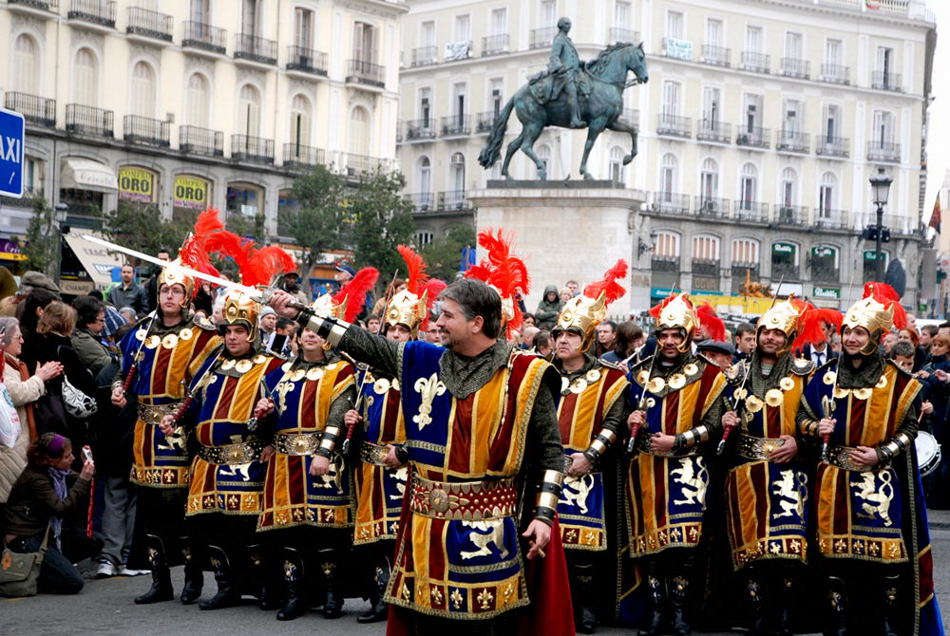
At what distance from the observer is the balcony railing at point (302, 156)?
4847 centimetres

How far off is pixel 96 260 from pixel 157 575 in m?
20.4

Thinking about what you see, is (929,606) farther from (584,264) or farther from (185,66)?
(185,66)

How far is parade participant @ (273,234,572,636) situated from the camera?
595 centimetres

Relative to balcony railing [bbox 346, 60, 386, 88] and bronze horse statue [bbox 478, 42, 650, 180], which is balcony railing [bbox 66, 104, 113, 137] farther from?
bronze horse statue [bbox 478, 42, 650, 180]

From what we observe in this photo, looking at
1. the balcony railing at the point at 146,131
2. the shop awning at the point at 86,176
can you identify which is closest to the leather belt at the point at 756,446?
the shop awning at the point at 86,176

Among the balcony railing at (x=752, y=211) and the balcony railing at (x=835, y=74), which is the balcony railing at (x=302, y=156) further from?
the balcony railing at (x=835, y=74)

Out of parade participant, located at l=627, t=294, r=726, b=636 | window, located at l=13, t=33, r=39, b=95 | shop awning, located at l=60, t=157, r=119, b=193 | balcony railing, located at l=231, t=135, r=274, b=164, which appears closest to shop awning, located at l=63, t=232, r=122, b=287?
shop awning, located at l=60, t=157, r=119, b=193

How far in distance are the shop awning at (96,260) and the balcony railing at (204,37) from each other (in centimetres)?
1582

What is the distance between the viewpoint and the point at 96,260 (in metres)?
28.9

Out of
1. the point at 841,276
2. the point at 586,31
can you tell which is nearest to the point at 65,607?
the point at 586,31

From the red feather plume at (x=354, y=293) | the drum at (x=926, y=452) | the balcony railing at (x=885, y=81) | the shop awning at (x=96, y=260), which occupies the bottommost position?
the drum at (x=926, y=452)

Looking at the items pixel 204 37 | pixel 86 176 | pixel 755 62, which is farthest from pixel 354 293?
pixel 755 62

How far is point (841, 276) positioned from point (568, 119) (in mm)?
41177

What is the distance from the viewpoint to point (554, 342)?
9305mm
